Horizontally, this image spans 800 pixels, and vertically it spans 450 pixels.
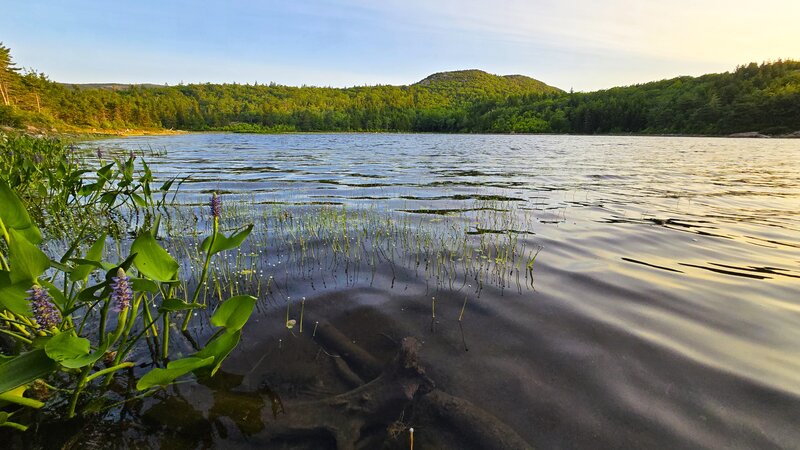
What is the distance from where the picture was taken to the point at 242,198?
1238 cm

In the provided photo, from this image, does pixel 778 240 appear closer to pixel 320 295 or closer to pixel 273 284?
pixel 320 295

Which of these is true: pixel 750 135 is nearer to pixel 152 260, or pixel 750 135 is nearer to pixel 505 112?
pixel 505 112

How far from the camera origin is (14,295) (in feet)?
7.18

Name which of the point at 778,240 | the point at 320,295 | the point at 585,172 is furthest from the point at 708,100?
the point at 320,295

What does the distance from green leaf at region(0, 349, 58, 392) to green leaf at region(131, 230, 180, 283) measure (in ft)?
2.15

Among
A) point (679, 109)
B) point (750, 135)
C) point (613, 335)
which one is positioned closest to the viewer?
point (613, 335)

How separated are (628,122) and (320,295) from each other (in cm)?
14285

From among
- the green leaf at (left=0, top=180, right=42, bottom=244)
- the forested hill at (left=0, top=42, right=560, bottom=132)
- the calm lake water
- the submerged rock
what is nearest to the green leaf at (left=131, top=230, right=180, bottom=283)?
the green leaf at (left=0, top=180, right=42, bottom=244)

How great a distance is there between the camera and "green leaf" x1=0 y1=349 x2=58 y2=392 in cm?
186

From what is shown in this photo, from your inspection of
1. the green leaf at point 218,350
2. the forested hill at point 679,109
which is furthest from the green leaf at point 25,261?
the forested hill at point 679,109

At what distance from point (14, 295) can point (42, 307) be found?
150 millimetres

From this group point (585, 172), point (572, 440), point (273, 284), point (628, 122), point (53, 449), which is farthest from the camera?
point (628, 122)

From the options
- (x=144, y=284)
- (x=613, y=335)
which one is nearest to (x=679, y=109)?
(x=613, y=335)

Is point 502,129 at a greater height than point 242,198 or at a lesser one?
greater
